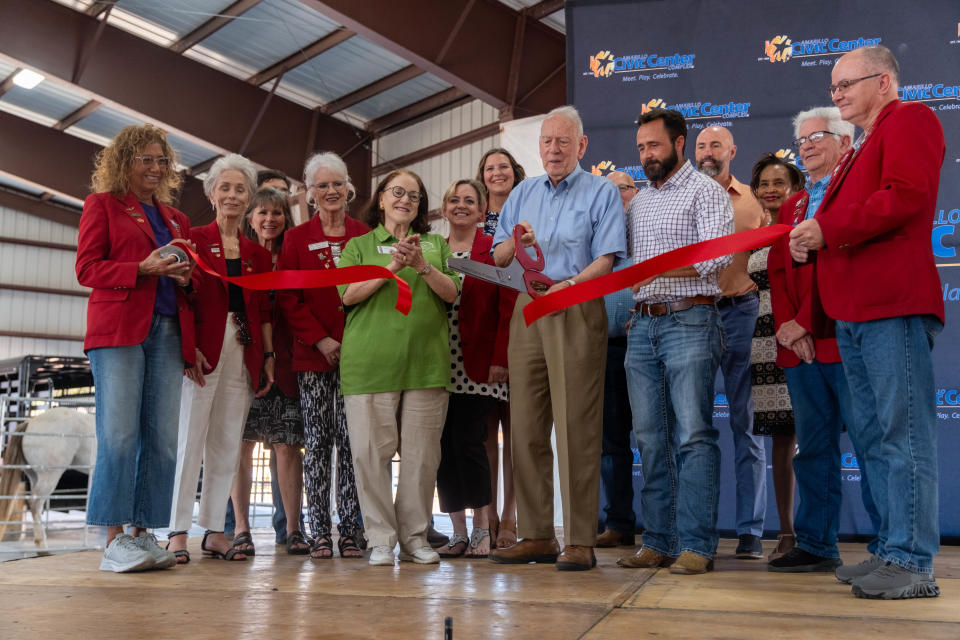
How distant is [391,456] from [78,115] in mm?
12485

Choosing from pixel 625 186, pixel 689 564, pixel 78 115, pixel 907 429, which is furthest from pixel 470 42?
pixel 78 115

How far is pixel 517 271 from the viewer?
299cm

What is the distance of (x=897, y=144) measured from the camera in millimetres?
2375

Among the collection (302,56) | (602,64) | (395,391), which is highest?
(302,56)

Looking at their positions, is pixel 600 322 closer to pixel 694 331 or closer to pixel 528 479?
pixel 694 331

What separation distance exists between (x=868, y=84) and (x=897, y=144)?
22cm

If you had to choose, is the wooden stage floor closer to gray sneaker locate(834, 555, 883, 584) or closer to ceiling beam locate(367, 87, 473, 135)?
gray sneaker locate(834, 555, 883, 584)

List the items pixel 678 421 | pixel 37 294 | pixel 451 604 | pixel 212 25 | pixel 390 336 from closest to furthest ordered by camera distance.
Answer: pixel 451 604 < pixel 678 421 < pixel 390 336 < pixel 212 25 < pixel 37 294

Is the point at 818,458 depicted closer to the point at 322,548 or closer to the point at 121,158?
the point at 322,548

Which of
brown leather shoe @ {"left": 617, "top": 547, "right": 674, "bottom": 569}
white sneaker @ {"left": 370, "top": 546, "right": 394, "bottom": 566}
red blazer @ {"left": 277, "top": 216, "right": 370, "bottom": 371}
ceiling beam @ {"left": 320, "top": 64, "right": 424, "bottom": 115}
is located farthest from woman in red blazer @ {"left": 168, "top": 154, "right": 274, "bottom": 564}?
ceiling beam @ {"left": 320, "top": 64, "right": 424, "bottom": 115}

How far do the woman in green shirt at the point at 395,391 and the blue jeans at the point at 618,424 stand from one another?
101 cm

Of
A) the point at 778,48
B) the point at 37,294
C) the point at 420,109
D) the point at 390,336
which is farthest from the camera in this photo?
the point at 37,294

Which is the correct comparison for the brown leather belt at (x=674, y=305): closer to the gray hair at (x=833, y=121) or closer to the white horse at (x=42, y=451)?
the gray hair at (x=833, y=121)

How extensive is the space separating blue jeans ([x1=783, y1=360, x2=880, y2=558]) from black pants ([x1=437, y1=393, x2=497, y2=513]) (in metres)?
1.22
